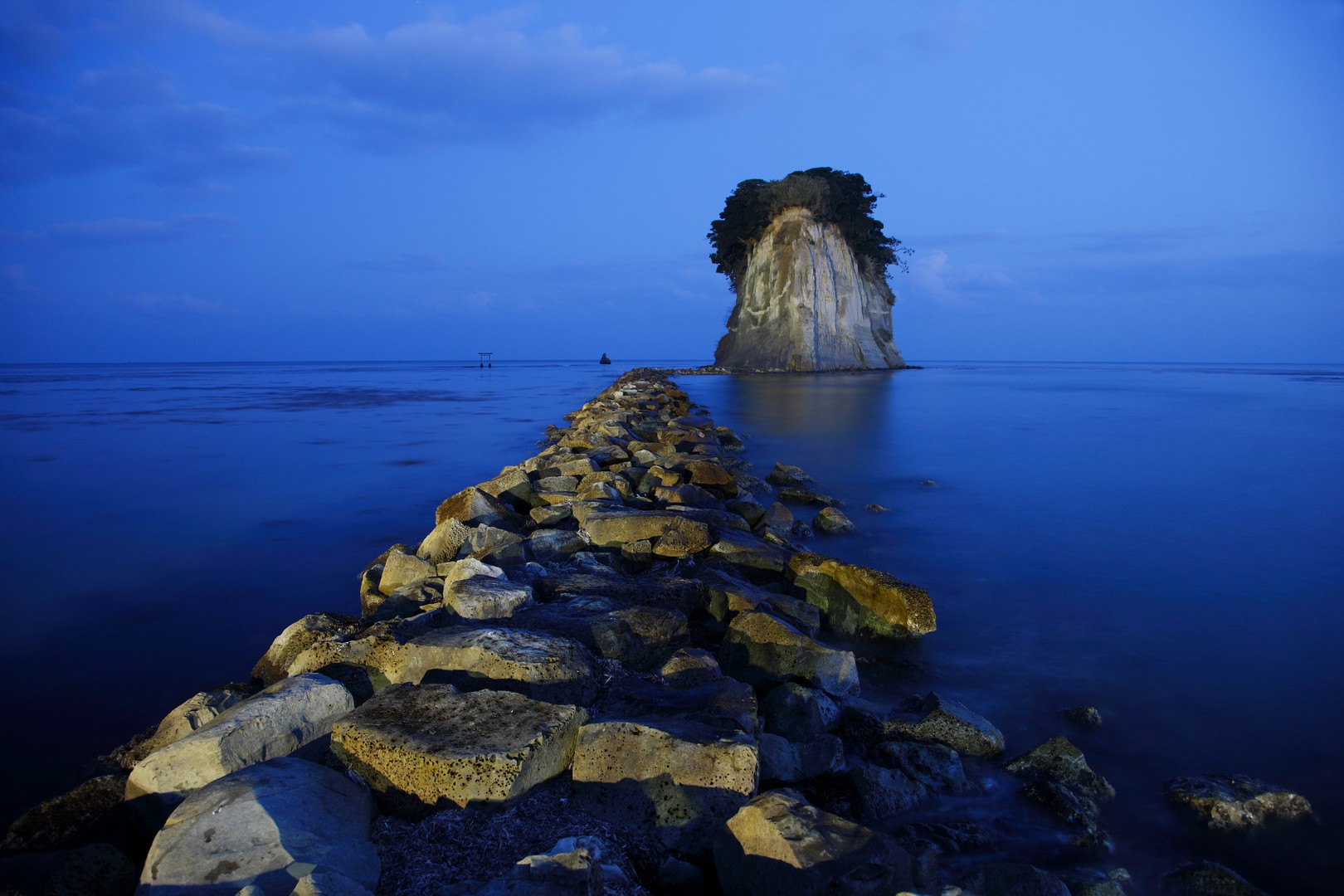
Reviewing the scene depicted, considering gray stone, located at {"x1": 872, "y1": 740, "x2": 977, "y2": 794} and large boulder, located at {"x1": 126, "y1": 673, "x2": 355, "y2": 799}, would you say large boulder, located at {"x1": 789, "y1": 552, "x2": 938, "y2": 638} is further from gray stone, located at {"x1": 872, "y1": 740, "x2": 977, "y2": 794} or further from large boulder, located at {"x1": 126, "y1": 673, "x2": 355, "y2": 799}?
large boulder, located at {"x1": 126, "y1": 673, "x2": 355, "y2": 799}

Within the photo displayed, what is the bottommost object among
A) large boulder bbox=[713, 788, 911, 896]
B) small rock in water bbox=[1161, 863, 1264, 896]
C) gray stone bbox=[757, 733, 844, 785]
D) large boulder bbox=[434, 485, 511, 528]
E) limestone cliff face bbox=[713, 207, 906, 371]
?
small rock in water bbox=[1161, 863, 1264, 896]

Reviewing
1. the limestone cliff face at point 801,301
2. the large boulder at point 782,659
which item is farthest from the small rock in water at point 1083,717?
the limestone cliff face at point 801,301

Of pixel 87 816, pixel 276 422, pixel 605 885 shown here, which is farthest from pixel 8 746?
pixel 276 422

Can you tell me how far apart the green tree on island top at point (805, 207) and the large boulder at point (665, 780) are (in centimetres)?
4287

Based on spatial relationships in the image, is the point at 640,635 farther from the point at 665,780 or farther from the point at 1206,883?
the point at 1206,883

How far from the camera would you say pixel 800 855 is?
6.80ft

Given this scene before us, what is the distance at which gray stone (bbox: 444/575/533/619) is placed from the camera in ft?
12.5

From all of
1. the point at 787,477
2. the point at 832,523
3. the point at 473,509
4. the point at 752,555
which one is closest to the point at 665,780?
the point at 752,555

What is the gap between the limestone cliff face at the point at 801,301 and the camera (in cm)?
4191

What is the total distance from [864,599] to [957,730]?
5.26ft

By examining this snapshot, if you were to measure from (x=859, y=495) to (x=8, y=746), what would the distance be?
833 centimetres

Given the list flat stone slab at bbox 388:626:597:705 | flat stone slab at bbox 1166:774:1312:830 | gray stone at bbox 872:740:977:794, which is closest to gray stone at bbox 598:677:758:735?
flat stone slab at bbox 388:626:597:705

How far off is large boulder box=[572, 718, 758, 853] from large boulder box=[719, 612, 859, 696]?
49.2 inches

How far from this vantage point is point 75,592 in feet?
19.4
